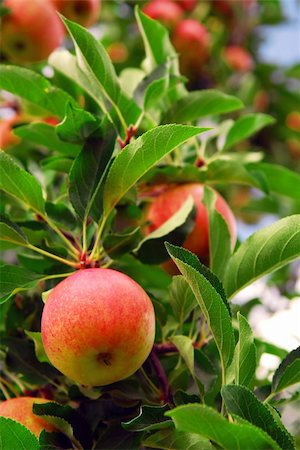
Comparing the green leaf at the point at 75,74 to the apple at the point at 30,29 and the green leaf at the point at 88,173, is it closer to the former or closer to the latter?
the green leaf at the point at 88,173

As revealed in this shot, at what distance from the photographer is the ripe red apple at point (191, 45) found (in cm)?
222

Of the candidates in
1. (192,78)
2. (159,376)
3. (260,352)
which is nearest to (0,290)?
(159,376)

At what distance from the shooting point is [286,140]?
2.53m

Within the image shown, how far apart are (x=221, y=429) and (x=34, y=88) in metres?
0.61

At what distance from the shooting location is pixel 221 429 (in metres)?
0.57

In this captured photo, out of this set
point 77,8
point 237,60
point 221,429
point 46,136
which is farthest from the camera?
point 237,60

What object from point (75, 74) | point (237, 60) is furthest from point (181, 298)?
point (237, 60)

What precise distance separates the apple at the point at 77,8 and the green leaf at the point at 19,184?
2.91 feet

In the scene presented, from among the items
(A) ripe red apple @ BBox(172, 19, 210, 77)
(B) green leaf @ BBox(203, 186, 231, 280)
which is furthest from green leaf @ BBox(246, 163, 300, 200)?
(A) ripe red apple @ BBox(172, 19, 210, 77)

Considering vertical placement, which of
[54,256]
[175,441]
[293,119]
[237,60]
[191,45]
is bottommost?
[293,119]

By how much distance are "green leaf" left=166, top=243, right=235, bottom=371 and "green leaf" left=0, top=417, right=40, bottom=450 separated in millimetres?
216

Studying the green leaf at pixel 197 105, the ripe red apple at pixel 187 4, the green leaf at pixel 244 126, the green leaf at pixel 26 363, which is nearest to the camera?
the green leaf at pixel 26 363

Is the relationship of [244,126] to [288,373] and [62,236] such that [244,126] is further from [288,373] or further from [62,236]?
[288,373]

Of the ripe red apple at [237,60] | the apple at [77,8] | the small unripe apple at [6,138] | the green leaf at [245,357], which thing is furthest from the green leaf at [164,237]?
the ripe red apple at [237,60]
